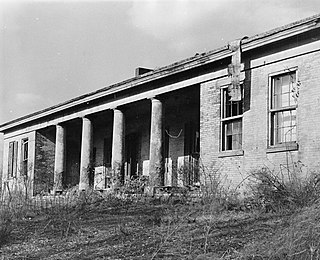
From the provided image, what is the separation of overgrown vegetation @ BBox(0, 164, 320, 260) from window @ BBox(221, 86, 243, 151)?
92 centimetres

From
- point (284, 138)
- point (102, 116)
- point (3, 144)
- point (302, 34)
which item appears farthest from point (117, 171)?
point (3, 144)

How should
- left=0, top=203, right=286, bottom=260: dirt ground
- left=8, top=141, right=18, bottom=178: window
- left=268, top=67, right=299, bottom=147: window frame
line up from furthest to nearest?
left=8, top=141, right=18, bottom=178: window, left=268, top=67, right=299, bottom=147: window frame, left=0, top=203, right=286, bottom=260: dirt ground

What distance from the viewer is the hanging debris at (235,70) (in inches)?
534

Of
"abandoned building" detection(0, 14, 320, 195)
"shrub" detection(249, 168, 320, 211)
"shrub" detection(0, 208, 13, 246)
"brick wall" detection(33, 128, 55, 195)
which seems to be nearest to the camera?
"shrub" detection(0, 208, 13, 246)

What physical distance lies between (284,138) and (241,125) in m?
1.52

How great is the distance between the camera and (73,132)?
87.9ft

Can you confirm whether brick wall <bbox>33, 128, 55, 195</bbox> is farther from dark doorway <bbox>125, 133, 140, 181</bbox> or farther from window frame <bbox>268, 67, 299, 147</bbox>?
window frame <bbox>268, 67, 299, 147</bbox>

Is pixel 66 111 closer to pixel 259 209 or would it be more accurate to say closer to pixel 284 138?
pixel 284 138

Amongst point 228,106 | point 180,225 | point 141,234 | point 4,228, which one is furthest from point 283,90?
point 4,228

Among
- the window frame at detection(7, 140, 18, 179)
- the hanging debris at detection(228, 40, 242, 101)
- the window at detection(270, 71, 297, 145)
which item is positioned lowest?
the window frame at detection(7, 140, 18, 179)

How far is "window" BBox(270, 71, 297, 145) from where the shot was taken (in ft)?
41.1

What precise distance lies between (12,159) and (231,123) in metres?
17.3

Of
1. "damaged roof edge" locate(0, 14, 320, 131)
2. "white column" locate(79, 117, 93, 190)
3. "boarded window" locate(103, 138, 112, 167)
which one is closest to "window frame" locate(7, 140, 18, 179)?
"damaged roof edge" locate(0, 14, 320, 131)

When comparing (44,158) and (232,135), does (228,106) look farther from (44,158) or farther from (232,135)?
(44,158)
